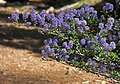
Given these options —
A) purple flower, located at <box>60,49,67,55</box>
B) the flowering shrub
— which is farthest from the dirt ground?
purple flower, located at <box>60,49,67,55</box>

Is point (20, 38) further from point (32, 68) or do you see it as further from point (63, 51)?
point (63, 51)

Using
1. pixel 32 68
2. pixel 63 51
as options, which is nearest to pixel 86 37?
pixel 63 51

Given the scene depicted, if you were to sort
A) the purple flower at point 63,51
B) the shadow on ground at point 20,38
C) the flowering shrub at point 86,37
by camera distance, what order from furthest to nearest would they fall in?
the shadow on ground at point 20,38, the purple flower at point 63,51, the flowering shrub at point 86,37

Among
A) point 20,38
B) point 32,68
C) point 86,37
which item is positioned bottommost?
point 32,68

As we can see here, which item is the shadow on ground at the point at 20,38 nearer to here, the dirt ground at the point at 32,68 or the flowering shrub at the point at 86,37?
the dirt ground at the point at 32,68

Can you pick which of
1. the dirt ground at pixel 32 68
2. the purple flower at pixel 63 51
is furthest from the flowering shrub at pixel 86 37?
the dirt ground at pixel 32 68

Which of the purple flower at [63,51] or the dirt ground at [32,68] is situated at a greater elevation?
the purple flower at [63,51]

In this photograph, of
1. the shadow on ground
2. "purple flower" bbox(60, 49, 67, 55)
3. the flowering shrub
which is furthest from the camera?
the shadow on ground

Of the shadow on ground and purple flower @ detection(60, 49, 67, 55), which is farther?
the shadow on ground

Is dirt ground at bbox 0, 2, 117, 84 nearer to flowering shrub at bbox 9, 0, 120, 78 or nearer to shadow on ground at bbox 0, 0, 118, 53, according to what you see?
shadow on ground at bbox 0, 0, 118, 53
